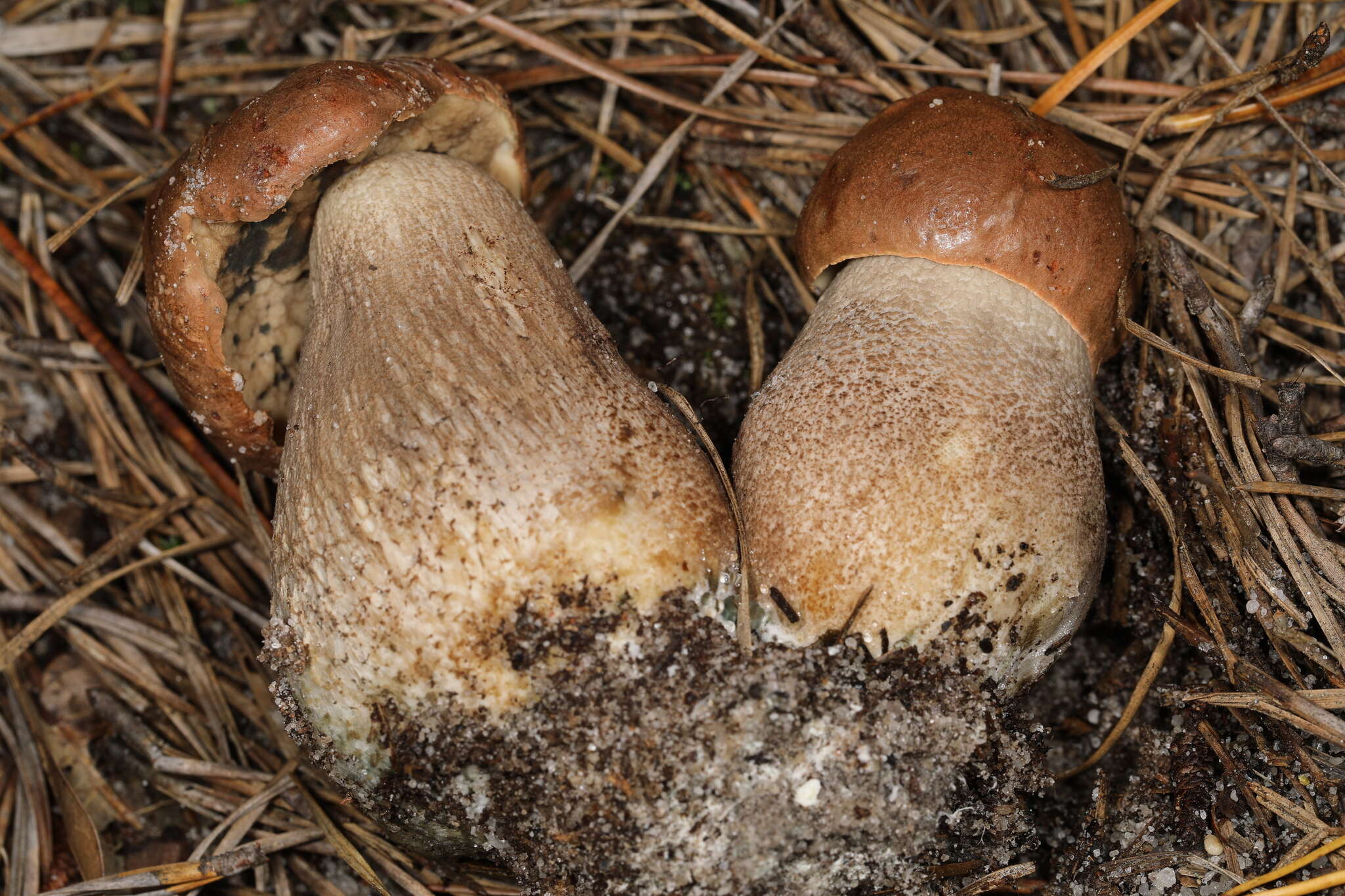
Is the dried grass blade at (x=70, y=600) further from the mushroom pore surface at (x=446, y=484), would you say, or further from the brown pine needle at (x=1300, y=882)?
the brown pine needle at (x=1300, y=882)

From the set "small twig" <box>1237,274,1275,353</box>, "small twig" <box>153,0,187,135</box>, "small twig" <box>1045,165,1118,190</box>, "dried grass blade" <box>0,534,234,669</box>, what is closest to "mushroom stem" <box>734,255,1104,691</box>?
"small twig" <box>1045,165,1118,190</box>

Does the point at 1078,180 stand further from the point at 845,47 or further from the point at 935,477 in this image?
the point at 845,47

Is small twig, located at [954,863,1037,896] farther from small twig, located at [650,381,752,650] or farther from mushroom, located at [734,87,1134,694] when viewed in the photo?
small twig, located at [650,381,752,650]

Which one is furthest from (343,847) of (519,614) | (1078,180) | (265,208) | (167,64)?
(167,64)

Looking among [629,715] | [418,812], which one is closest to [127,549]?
[418,812]

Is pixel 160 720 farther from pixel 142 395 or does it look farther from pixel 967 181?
pixel 967 181

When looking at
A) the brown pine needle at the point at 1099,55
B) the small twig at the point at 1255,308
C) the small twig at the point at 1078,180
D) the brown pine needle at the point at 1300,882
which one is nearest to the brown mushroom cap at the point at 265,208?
the small twig at the point at 1078,180
